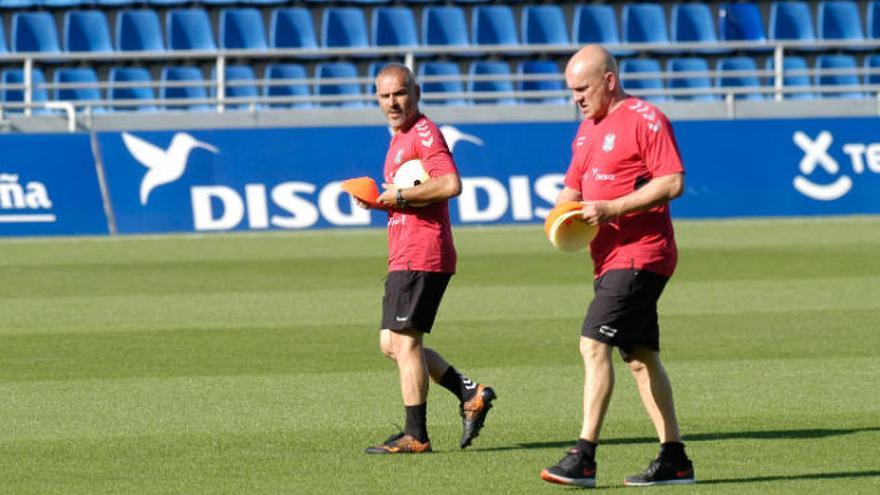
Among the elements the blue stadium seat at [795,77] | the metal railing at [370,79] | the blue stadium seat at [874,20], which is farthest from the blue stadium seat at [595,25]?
the blue stadium seat at [874,20]

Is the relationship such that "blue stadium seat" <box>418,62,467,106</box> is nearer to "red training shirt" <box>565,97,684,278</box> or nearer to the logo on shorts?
"red training shirt" <box>565,97,684,278</box>

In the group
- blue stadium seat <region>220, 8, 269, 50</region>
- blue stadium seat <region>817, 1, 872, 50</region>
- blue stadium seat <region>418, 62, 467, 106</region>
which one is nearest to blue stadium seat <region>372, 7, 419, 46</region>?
blue stadium seat <region>418, 62, 467, 106</region>

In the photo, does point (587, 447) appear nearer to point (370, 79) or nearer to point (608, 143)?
point (608, 143)

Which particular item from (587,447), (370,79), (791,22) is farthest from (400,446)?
(791,22)

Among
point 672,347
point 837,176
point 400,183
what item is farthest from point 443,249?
point 837,176

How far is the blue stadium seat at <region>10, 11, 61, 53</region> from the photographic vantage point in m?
29.1

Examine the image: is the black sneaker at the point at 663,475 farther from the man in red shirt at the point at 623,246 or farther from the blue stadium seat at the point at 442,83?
the blue stadium seat at the point at 442,83

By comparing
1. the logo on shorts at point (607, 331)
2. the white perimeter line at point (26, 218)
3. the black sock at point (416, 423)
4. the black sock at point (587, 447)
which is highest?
the logo on shorts at point (607, 331)

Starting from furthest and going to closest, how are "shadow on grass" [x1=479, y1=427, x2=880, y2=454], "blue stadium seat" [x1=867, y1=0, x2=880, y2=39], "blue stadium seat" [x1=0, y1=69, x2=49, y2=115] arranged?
1. "blue stadium seat" [x1=867, y1=0, x2=880, y2=39]
2. "blue stadium seat" [x1=0, y1=69, x2=49, y2=115]
3. "shadow on grass" [x1=479, y1=427, x2=880, y2=454]

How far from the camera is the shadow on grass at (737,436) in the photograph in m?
8.75

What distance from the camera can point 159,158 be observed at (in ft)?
77.6

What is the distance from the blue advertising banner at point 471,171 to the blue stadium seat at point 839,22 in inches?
260

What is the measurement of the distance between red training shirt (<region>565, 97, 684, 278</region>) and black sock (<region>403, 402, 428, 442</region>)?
1422 mm

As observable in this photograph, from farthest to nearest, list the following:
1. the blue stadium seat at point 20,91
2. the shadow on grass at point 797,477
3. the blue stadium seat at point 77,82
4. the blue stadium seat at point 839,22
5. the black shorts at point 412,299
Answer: the blue stadium seat at point 839,22 < the blue stadium seat at point 20,91 < the blue stadium seat at point 77,82 < the black shorts at point 412,299 < the shadow on grass at point 797,477
